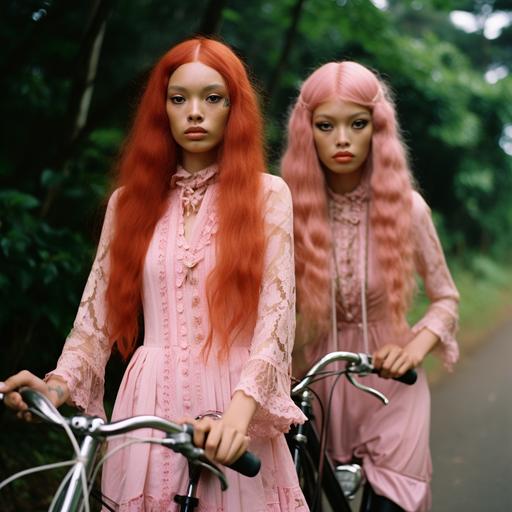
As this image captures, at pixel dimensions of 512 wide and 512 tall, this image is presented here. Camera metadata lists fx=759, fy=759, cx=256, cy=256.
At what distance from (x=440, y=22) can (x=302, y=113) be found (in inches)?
704

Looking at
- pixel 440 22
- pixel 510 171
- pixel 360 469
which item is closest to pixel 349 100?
pixel 360 469

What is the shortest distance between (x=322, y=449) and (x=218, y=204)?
1084mm

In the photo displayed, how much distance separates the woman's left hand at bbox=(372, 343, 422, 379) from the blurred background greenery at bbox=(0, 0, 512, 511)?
1.08m

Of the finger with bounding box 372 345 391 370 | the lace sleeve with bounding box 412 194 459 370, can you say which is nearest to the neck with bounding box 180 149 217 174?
the finger with bounding box 372 345 391 370

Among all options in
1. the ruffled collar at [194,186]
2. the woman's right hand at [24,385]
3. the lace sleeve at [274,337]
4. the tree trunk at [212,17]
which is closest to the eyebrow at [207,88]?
the ruffled collar at [194,186]

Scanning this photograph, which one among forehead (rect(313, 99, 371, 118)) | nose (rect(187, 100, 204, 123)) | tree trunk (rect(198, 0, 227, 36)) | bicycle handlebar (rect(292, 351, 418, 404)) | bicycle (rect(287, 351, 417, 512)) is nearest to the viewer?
nose (rect(187, 100, 204, 123))

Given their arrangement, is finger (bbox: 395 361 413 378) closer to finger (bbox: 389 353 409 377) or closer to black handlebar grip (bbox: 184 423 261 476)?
finger (bbox: 389 353 409 377)

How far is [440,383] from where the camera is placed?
25.7 ft

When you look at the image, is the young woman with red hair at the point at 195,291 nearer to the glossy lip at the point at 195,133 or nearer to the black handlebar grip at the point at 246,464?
the glossy lip at the point at 195,133

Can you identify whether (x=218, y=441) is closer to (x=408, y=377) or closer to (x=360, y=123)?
(x=408, y=377)

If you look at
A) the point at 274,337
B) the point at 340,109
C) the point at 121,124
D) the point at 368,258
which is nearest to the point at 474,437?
the point at 368,258

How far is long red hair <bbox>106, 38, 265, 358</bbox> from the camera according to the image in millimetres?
2105

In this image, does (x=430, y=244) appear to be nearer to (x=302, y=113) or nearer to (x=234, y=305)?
(x=302, y=113)

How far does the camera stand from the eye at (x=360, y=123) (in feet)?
9.71
